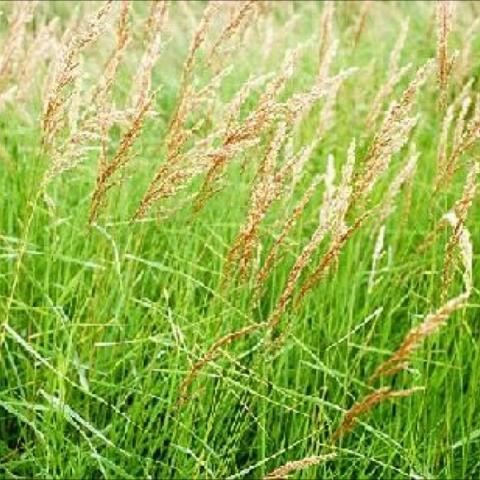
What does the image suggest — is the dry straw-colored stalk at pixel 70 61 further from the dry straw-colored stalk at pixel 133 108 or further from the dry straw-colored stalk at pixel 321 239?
the dry straw-colored stalk at pixel 321 239

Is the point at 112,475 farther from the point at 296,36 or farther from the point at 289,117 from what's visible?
the point at 296,36

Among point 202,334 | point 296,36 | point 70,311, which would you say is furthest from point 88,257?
point 296,36

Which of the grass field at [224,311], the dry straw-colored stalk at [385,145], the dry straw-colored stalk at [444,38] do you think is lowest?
the grass field at [224,311]

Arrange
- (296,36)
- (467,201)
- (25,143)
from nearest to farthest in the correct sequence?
(467,201), (25,143), (296,36)

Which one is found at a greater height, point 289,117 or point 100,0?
point 100,0

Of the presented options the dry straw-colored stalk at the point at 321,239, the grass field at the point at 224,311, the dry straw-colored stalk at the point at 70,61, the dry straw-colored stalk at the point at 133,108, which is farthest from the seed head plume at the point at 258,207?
the dry straw-colored stalk at the point at 70,61

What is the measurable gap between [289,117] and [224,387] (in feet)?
1.88

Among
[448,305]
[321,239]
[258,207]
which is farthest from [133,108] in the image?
[448,305]

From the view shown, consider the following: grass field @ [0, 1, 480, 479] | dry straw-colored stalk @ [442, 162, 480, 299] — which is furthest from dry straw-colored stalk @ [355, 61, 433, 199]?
dry straw-colored stalk @ [442, 162, 480, 299]

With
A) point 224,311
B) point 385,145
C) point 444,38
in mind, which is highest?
point 444,38

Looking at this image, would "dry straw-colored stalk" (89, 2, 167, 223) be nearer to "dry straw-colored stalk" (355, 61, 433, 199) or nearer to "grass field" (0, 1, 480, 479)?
"grass field" (0, 1, 480, 479)

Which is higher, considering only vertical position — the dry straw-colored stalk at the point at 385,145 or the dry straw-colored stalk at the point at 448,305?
the dry straw-colored stalk at the point at 385,145

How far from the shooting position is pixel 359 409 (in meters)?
1.67

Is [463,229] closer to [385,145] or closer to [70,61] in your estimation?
[385,145]
